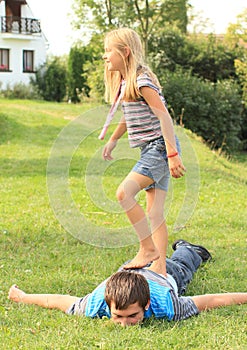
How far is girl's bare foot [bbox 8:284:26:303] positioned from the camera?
4.31 m

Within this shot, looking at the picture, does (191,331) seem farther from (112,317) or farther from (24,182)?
(24,182)

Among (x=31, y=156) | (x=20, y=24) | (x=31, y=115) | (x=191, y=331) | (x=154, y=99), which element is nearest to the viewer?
(x=191, y=331)

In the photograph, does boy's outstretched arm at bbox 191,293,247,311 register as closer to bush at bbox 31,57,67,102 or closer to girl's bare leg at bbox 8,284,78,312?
girl's bare leg at bbox 8,284,78,312

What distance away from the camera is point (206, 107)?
21188mm

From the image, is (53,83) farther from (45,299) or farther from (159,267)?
(45,299)

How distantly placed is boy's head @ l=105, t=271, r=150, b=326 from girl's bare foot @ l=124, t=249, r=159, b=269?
0.66 metres

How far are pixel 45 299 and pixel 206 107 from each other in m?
17.5

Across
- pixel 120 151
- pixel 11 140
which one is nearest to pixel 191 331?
pixel 120 151

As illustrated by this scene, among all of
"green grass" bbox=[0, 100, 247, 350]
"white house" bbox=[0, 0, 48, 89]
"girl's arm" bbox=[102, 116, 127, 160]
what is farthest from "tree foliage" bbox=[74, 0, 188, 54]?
"girl's arm" bbox=[102, 116, 127, 160]

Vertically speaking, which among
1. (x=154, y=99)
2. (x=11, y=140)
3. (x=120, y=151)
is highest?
(x=154, y=99)

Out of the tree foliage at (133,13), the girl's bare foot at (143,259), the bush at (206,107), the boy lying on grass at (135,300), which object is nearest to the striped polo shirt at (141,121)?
the girl's bare foot at (143,259)

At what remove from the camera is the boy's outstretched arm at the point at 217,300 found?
4111mm

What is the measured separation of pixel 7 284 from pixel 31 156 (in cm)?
821

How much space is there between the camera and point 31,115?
19.6m
